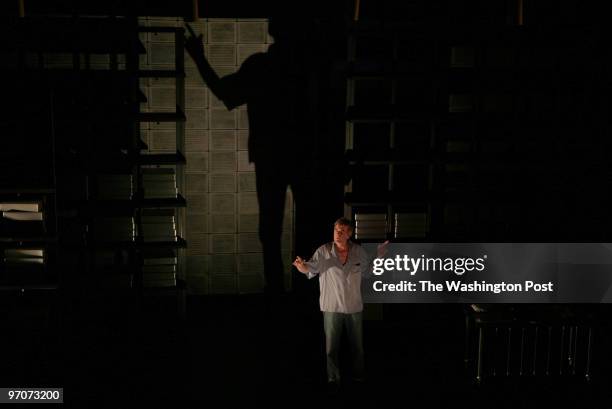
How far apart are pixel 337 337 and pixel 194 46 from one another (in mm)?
3060

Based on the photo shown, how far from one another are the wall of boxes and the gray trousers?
1.94 metres

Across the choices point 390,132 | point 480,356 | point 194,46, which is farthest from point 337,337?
point 194,46

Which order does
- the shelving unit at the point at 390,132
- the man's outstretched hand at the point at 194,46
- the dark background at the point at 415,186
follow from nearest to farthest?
the dark background at the point at 415,186, the shelving unit at the point at 390,132, the man's outstretched hand at the point at 194,46

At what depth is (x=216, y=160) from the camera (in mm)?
6094

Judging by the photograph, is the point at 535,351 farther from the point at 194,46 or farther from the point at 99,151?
the point at 194,46

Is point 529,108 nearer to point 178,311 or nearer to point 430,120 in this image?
point 430,120

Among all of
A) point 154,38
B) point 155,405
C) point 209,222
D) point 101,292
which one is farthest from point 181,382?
point 154,38

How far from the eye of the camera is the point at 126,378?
4.48 metres

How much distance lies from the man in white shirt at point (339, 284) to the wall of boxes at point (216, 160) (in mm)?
1935

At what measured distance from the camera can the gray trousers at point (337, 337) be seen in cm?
429

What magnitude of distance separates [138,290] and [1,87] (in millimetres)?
1891

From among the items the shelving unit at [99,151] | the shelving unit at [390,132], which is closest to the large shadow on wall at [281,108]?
the shelving unit at [390,132]

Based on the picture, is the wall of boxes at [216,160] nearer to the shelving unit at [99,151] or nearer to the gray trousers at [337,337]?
the shelving unit at [99,151]

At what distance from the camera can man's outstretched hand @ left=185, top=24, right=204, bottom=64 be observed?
19.1ft
